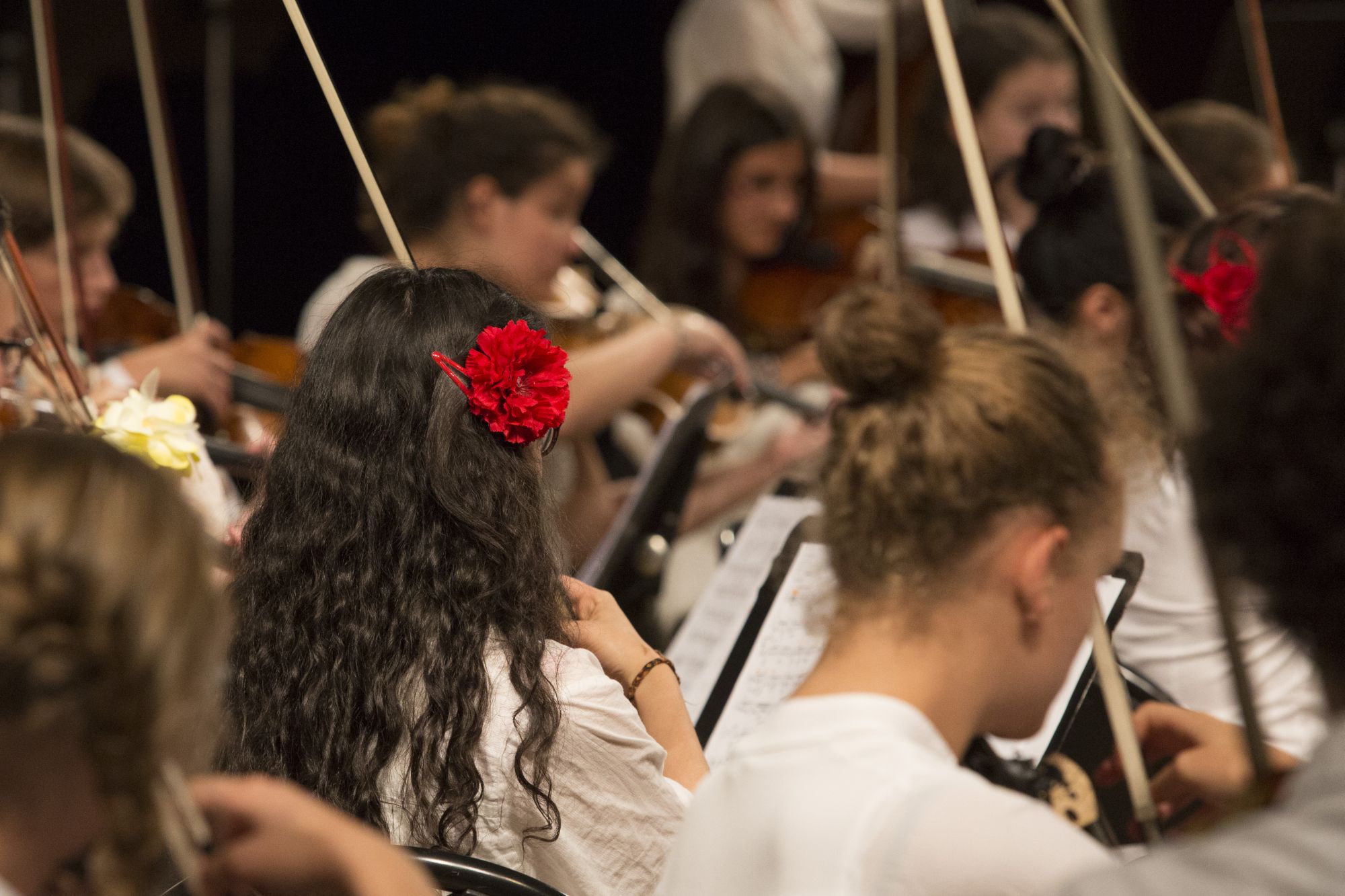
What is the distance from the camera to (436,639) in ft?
3.69

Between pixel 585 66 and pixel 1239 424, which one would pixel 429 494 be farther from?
pixel 585 66

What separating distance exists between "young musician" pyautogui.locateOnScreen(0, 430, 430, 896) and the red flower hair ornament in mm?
491

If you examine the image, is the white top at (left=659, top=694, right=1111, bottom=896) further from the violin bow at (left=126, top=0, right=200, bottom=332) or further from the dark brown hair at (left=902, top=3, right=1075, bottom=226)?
A: the dark brown hair at (left=902, top=3, right=1075, bottom=226)

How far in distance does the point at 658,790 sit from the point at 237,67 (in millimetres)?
Result: 3134

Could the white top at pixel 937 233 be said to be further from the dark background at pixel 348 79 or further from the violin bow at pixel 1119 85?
the violin bow at pixel 1119 85

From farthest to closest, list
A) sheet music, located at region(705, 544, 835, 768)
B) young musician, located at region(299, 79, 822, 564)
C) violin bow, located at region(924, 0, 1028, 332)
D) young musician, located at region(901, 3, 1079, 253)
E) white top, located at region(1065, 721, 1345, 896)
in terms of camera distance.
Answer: young musician, located at region(901, 3, 1079, 253)
young musician, located at region(299, 79, 822, 564)
sheet music, located at region(705, 544, 835, 768)
violin bow, located at region(924, 0, 1028, 332)
white top, located at region(1065, 721, 1345, 896)

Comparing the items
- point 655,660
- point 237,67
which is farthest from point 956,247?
point 655,660

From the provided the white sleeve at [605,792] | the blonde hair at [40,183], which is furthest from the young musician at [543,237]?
the white sleeve at [605,792]

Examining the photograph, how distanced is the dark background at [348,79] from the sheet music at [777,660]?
2.54 metres

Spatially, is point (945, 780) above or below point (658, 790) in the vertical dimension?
above

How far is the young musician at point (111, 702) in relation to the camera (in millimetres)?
622

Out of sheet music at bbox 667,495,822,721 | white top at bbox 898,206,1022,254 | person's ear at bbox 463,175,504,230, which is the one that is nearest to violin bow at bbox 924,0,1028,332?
sheet music at bbox 667,495,822,721

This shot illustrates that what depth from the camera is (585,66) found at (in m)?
4.25

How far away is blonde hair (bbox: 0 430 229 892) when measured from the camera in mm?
618
